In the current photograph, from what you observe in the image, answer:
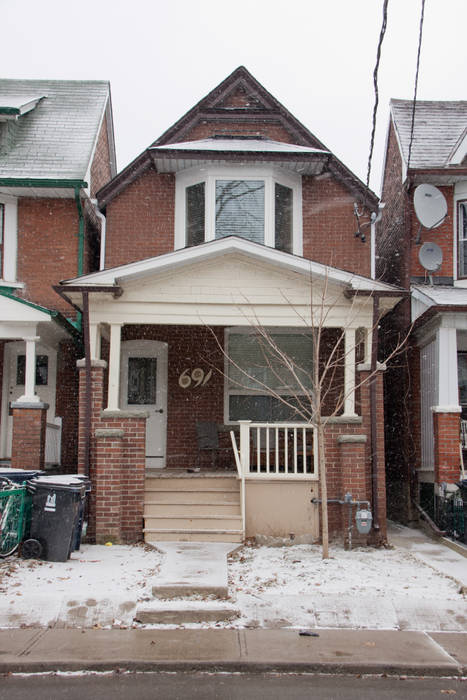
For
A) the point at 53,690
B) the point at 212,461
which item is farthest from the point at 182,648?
the point at 212,461

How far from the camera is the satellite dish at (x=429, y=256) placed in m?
12.6

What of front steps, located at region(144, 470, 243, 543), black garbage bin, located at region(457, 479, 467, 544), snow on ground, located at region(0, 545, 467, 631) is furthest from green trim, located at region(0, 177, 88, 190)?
black garbage bin, located at region(457, 479, 467, 544)

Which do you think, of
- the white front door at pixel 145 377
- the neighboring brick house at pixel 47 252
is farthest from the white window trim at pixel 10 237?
the white front door at pixel 145 377

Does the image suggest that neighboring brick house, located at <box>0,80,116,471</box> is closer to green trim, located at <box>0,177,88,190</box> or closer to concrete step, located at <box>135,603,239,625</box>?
green trim, located at <box>0,177,88,190</box>

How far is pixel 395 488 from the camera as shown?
44.3 feet

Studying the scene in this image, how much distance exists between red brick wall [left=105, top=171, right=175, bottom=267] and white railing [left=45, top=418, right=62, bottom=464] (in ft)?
9.80

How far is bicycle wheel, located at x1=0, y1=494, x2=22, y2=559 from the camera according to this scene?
27.2 feet

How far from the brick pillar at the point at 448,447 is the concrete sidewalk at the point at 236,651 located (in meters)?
4.75

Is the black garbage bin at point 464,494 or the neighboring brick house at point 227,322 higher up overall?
the neighboring brick house at point 227,322

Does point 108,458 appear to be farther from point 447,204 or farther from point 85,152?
point 447,204

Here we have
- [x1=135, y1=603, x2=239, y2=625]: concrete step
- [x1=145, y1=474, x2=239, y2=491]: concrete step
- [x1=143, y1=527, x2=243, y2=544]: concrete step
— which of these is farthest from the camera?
[x1=145, y1=474, x2=239, y2=491]: concrete step

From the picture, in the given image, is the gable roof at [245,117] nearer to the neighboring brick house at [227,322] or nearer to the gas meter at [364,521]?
the neighboring brick house at [227,322]

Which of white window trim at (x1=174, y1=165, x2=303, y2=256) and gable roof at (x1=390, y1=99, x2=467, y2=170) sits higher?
gable roof at (x1=390, y1=99, x2=467, y2=170)

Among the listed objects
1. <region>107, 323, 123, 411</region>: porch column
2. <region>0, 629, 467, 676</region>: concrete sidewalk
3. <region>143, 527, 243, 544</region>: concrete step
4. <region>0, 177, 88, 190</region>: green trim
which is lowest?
<region>0, 629, 467, 676</region>: concrete sidewalk
